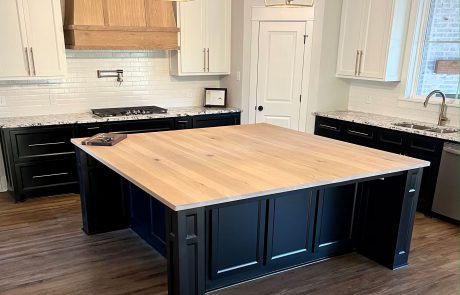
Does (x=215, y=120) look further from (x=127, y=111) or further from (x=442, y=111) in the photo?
(x=442, y=111)

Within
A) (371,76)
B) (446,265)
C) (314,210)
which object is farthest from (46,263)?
(371,76)

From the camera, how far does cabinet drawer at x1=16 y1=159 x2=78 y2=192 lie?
4.23 m

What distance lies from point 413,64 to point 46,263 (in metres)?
4.24

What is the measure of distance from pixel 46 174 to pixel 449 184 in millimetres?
4057

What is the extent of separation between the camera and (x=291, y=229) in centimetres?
293

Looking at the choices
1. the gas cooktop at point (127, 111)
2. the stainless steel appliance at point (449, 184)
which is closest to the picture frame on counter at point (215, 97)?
the gas cooktop at point (127, 111)

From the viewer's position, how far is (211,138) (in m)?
3.42

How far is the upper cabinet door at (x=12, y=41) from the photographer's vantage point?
4.01m

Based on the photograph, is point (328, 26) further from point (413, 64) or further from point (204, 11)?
point (204, 11)

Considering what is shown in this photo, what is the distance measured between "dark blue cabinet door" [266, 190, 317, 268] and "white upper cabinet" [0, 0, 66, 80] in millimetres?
Answer: 2939

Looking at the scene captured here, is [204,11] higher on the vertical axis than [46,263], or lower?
higher

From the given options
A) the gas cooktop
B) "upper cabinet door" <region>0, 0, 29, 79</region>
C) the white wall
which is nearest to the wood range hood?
"upper cabinet door" <region>0, 0, 29, 79</region>

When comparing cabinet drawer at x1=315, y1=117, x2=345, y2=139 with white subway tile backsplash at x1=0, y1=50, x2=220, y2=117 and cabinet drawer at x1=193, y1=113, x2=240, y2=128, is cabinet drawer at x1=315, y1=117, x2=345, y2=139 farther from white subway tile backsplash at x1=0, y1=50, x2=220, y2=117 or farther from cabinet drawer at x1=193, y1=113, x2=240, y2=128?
white subway tile backsplash at x1=0, y1=50, x2=220, y2=117

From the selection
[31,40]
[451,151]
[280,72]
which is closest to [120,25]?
[31,40]
